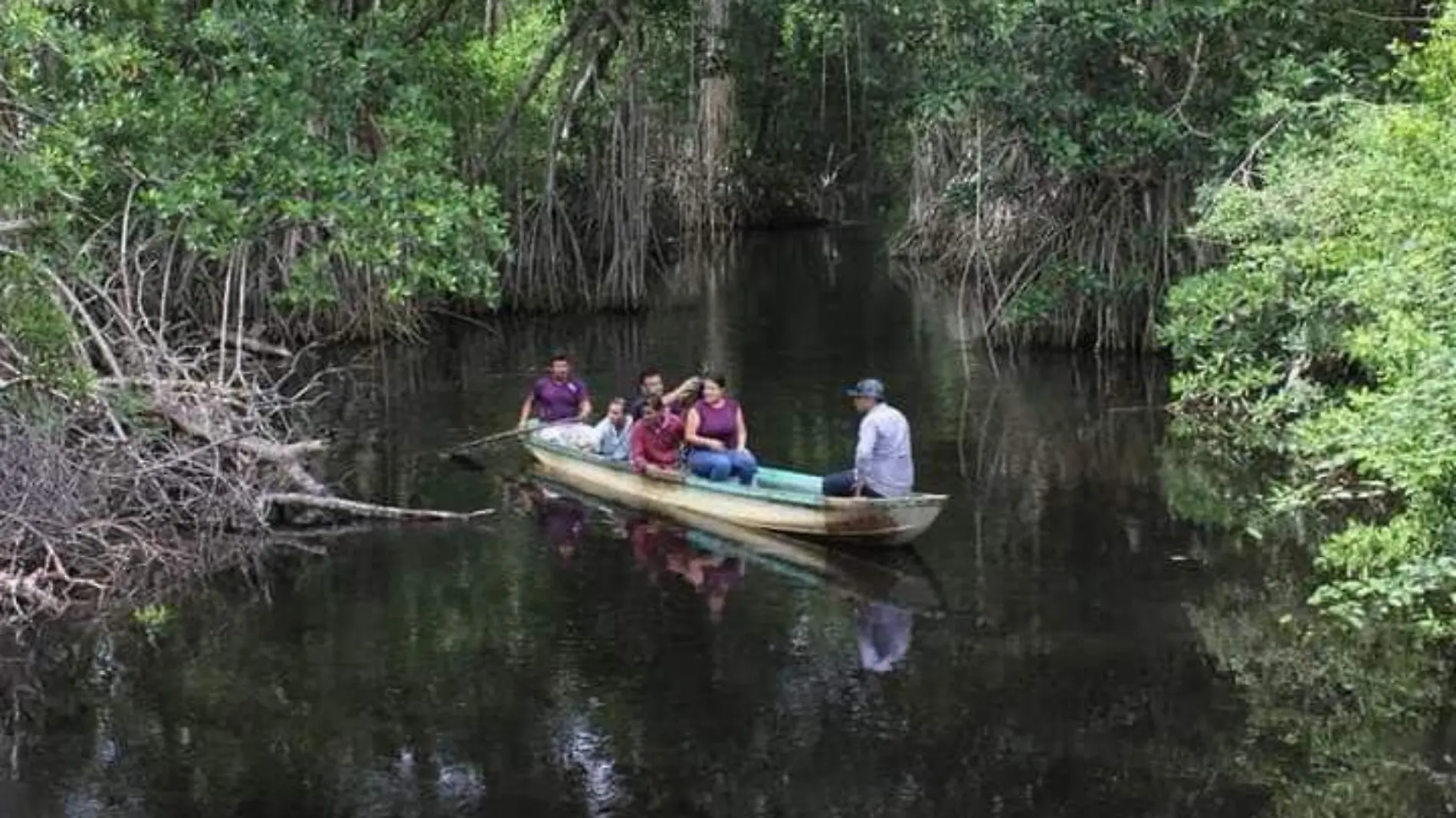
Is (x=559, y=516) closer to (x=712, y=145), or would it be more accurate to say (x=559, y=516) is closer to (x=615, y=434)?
(x=615, y=434)

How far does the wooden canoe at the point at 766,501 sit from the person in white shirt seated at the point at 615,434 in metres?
0.28

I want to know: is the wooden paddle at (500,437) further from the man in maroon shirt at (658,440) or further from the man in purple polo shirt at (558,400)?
the man in maroon shirt at (658,440)

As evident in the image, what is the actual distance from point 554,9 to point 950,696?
1598cm

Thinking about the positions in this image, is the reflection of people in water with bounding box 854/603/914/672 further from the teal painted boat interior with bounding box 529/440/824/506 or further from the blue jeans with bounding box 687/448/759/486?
the blue jeans with bounding box 687/448/759/486

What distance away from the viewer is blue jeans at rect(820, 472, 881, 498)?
11.2 metres

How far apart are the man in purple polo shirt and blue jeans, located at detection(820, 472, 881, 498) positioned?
133 inches

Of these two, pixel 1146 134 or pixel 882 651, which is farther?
pixel 1146 134

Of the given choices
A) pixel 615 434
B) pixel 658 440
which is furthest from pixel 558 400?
pixel 658 440

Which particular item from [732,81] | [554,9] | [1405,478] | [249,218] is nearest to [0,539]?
[249,218]

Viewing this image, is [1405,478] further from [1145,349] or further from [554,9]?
[554,9]

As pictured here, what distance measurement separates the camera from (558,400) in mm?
14383

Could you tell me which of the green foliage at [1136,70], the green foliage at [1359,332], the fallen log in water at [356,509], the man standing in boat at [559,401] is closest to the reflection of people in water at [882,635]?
the green foliage at [1359,332]

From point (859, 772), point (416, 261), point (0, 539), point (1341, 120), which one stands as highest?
point (1341, 120)

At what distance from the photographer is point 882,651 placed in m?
9.09
